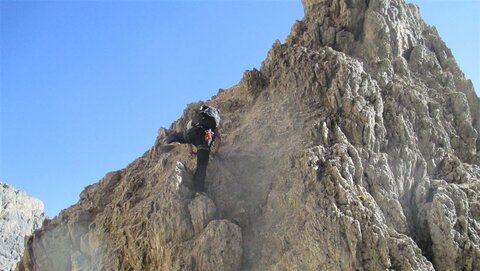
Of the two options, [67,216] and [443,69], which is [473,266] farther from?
[67,216]

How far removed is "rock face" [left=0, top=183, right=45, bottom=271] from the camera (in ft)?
164

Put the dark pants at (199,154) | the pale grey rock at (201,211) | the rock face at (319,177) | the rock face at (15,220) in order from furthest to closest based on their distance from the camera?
the rock face at (15,220) < the dark pants at (199,154) < the pale grey rock at (201,211) < the rock face at (319,177)

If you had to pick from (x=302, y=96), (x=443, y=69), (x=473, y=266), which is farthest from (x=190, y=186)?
(x=443, y=69)

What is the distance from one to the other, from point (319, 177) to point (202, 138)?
4.21 metres

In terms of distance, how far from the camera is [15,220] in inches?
2105

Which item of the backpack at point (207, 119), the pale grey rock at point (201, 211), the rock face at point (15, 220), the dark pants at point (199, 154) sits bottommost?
the pale grey rock at point (201, 211)

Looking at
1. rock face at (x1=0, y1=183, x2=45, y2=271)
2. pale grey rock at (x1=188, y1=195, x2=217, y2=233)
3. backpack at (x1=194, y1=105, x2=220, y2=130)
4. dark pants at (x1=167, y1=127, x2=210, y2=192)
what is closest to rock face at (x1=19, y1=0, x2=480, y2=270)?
pale grey rock at (x1=188, y1=195, x2=217, y2=233)

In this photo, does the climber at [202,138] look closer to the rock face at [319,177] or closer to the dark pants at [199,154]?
the dark pants at [199,154]

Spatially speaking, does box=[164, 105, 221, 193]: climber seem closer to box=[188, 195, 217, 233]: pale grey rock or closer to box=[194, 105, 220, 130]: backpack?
box=[194, 105, 220, 130]: backpack

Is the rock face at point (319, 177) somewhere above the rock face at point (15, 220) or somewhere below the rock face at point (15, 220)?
below

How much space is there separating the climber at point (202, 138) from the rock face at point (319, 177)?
39cm

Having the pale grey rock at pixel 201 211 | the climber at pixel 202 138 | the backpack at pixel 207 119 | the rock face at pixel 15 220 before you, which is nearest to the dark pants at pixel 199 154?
the climber at pixel 202 138

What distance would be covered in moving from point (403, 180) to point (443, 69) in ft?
27.5

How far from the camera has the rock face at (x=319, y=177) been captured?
15406 mm
